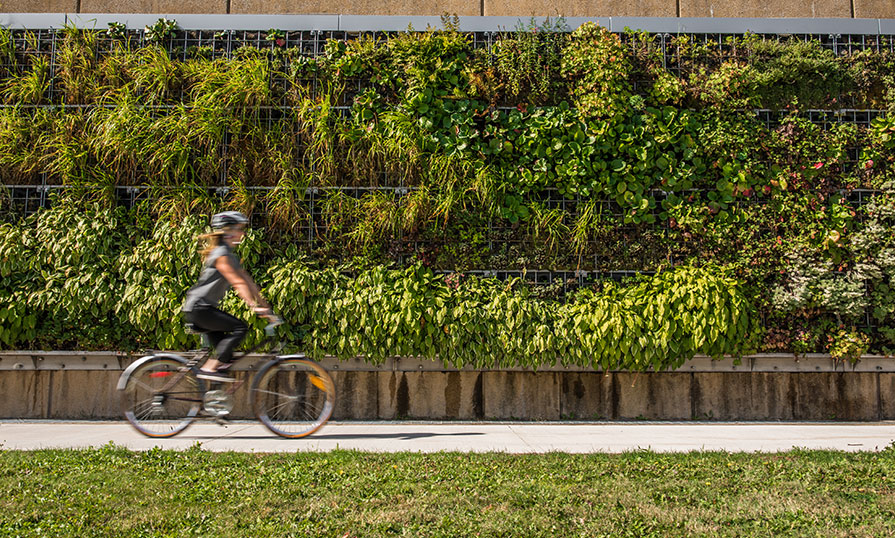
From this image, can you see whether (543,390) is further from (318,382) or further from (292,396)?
(292,396)

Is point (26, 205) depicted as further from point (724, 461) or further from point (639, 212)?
point (724, 461)

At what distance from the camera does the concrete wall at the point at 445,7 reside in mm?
7762

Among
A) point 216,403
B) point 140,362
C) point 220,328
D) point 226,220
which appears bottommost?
point 216,403

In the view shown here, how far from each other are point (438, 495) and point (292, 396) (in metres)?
2.14

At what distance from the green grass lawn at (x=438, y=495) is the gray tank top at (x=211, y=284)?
110cm

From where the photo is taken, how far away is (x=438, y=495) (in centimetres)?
332

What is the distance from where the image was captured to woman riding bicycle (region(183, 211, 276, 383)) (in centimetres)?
472

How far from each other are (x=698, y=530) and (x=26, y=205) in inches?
297

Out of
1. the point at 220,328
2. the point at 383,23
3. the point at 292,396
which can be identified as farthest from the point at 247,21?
the point at 292,396

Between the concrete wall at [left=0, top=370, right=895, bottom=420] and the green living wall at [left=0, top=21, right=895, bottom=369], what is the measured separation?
36cm

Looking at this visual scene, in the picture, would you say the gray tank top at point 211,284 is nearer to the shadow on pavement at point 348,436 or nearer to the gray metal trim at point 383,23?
the shadow on pavement at point 348,436

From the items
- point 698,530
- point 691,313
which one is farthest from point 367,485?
point 691,313

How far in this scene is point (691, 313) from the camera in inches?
269

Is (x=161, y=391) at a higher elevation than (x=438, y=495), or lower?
higher
